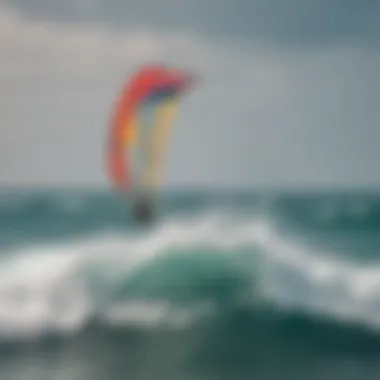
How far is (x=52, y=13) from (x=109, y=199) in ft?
1.56

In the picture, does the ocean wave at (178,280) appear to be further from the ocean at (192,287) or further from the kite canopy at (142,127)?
the kite canopy at (142,127)

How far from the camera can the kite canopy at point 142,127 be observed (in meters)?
1.91

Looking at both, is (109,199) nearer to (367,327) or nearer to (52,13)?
(52,13)

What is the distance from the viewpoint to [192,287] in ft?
6.33

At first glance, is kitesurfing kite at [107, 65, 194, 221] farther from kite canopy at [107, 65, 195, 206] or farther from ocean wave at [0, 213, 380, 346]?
ocean wave at [0, 213, 380, 346]

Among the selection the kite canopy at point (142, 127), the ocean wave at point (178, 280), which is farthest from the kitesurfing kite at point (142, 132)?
the ocean wave at point (178, 280)

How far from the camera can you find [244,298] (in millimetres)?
1939

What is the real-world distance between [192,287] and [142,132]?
400 millimetres

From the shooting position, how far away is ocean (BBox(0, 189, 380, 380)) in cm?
190

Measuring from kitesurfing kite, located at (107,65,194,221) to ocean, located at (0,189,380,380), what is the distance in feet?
0.16

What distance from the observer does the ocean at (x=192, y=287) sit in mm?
1897

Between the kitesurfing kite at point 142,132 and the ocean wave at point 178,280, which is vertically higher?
the kitesurfing kite at point 142,132

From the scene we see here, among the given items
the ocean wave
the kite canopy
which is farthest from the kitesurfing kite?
the ocean wave

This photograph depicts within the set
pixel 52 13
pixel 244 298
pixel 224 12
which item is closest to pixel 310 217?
pixel 244 298
